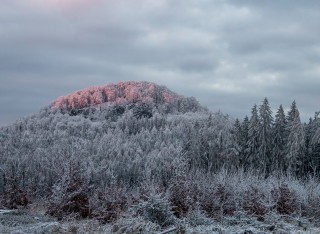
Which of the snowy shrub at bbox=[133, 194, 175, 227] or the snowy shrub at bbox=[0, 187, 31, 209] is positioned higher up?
the snowy shrub at bbox=[133, 194, 175, 227]

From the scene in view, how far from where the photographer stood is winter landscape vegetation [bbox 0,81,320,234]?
12.0 meters

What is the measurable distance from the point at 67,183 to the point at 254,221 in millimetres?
5458

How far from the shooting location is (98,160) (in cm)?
9525

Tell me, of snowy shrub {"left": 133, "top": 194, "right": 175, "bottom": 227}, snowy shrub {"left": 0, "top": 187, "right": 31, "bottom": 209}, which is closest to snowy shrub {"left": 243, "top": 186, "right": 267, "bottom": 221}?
snowy shrub {"left": 133, "top": 194, "right": 175, "bottom": 227}

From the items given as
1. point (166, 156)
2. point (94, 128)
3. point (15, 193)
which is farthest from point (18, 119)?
point (15, 193)

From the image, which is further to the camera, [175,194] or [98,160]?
[98,160]

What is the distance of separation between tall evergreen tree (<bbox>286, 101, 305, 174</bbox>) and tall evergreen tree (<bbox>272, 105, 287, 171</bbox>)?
6.32ft

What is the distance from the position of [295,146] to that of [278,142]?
17.0 ft

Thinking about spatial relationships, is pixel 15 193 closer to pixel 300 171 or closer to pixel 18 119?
pixel 300 171

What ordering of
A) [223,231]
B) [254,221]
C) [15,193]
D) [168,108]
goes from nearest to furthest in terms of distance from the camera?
[223,231]
[254,221]
[15,193]
[168,108]

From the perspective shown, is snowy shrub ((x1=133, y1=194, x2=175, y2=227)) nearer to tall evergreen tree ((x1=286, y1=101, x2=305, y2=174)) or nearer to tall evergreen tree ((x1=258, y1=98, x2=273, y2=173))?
tall evergreen tree ((x1=286, y1=101, x2=305, y2=174))

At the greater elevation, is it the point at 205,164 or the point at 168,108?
the point at 168,108

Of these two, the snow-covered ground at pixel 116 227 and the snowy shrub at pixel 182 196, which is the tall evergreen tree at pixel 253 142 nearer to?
the snowy shrub at pixel 182 196

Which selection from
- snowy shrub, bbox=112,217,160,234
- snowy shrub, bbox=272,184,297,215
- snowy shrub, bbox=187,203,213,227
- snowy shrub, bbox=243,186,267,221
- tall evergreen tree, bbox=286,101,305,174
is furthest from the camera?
tall evergreen tree, bbox=286,101,305,174
